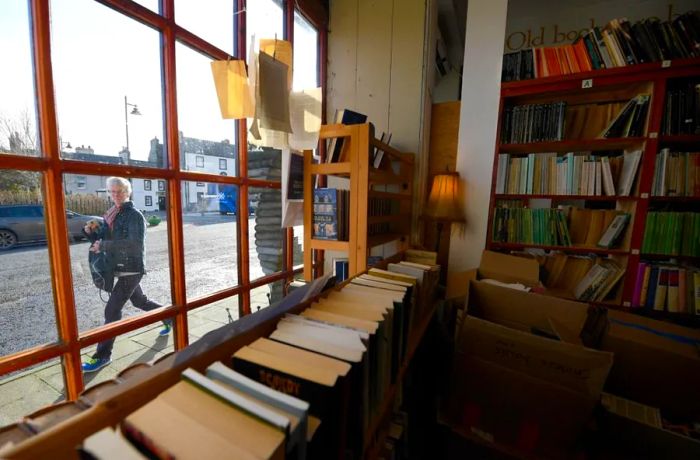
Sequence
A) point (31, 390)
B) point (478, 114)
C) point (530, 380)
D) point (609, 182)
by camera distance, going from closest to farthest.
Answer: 1. point (530, 380)
2. point (31, 390)
3. point (609, 182)
4. point (478, 114)

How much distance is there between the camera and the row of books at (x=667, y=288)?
5.60 ft

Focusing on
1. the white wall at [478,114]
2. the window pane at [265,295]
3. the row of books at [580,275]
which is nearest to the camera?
the row of books at [580,275]

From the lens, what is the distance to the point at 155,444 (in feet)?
1.22

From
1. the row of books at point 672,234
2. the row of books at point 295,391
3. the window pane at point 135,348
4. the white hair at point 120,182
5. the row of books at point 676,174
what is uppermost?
the row of books at point 676,174

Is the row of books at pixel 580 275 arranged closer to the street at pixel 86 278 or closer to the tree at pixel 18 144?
the street at pixel 86 278

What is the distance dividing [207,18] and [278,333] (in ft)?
6.26

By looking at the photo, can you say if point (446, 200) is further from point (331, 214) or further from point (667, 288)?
point (667, 288)

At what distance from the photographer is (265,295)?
7.71ft

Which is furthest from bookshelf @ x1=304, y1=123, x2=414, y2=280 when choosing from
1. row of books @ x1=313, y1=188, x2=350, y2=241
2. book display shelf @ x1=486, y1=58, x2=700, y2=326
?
book display shelf @ x1=486, y1=58, x2=700, y2=326

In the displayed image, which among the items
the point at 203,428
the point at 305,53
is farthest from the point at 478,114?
the point at 203,428

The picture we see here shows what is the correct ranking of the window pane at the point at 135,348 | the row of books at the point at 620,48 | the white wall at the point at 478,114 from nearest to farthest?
the window pane at the point at 135,348, the row of books at the point at 620,48, the white wall at the point at 478,114

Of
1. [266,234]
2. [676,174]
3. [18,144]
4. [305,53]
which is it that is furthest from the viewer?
[305,53]

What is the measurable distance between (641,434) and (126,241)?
2.38 meters

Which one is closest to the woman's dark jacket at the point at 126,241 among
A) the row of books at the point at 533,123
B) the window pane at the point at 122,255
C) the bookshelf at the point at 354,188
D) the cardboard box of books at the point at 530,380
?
the window pane at the point at 122,255
